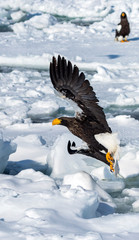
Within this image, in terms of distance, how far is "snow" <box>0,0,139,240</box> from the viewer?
132 inches

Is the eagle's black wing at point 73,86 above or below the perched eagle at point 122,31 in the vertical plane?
below

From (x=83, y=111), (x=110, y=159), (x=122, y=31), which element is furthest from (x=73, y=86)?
(x=122, y=31)

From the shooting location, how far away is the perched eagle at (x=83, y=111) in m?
4.59

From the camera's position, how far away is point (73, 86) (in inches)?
182

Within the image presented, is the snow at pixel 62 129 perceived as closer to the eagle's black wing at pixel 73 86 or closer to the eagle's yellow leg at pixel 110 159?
the eagle's yellow leg at pixel 110 159

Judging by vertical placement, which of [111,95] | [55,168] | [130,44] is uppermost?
[130,44]

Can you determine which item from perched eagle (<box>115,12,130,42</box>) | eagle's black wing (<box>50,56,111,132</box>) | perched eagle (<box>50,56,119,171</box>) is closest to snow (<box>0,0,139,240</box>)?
perched eagle (<box>115,12,130,42</box>)

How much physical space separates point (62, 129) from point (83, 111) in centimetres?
231

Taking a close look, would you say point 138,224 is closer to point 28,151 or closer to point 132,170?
point 132,170

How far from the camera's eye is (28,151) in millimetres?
5891

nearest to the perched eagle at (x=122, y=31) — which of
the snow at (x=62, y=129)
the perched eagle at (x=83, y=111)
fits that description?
the snow at (x=62, y=129)

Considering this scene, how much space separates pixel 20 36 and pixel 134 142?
820 cm

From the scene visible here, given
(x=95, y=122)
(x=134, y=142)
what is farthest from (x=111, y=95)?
(x=95, y=122)

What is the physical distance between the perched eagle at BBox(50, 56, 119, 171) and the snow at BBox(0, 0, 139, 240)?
15.6 inches
